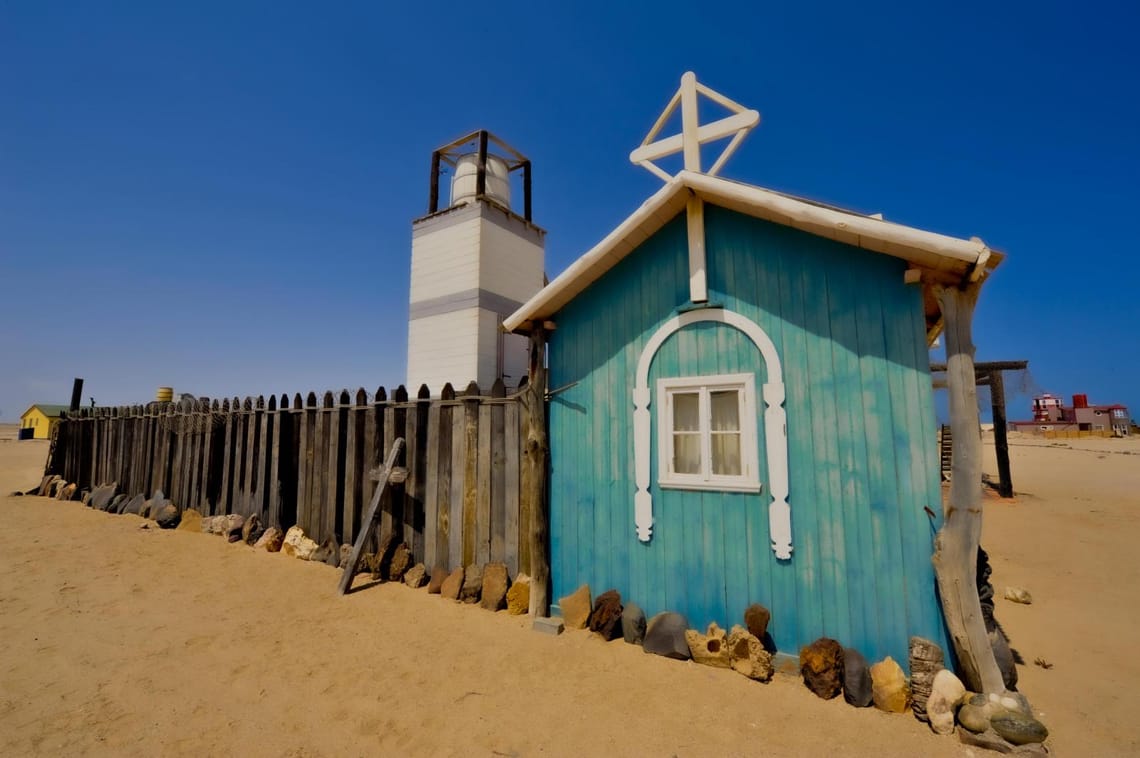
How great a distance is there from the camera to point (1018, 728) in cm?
342

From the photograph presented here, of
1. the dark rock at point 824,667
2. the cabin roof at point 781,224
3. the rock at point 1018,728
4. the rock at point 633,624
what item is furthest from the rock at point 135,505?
the rock at point 1018,728

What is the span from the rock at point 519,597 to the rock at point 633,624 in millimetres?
1256

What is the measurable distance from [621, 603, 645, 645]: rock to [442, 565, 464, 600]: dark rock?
2.19 meters

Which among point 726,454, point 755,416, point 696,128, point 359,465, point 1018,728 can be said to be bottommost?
point 1018,728

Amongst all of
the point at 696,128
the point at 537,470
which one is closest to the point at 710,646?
the point at 537,470

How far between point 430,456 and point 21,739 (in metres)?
4.17

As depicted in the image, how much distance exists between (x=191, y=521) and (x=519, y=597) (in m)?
7.72

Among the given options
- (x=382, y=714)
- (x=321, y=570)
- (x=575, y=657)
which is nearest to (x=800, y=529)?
(x=575, y=657)

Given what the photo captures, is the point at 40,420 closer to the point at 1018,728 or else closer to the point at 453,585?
the point at 453,585

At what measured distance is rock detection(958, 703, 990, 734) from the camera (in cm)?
352

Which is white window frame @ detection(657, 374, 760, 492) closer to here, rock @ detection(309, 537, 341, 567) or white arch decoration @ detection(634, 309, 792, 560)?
white arch decoration @ detection(634, 309, 792, 560)

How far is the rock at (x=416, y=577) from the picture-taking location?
6.60 m

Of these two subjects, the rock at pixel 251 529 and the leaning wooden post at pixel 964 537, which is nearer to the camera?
the leaning wooden post at pixel 964 537

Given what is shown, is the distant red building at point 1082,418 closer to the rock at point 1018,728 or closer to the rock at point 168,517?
the rock at point 1018,728
